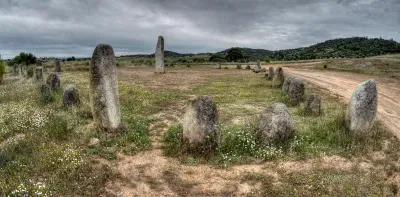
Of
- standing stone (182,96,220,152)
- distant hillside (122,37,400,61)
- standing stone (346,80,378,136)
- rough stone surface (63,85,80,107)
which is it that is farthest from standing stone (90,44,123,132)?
distant hillside (122,37,400,61)

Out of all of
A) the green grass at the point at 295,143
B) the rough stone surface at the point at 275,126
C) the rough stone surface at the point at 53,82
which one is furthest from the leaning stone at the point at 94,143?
the rough stone surface at the point at 53,82

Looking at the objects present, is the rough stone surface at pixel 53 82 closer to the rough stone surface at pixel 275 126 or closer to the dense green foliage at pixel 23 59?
the rough stone surface at pixel 275 126

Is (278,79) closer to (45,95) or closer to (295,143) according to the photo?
(295,143)

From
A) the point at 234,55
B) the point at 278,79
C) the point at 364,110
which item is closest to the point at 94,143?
the point at 364,110

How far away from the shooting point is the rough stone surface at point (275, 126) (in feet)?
39.5

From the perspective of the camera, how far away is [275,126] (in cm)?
1205

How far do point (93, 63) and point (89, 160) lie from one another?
4044mm

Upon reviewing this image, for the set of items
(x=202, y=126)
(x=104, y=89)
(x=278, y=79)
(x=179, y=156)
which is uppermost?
(x=104, y=89)

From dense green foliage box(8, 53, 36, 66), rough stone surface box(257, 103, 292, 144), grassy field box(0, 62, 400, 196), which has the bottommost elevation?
grassy field box(0, 62, 400, 196)

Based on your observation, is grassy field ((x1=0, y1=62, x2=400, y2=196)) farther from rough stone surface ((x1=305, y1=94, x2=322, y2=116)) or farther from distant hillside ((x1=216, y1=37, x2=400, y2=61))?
distant hillside ((x1=216, y1=37, x2=400, y2=61))

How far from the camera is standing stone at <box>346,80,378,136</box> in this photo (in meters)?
12.6

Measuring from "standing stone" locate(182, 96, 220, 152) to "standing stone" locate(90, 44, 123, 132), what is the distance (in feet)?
12.0

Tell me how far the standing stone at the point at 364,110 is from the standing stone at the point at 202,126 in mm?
5879

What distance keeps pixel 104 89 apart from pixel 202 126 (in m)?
4.52
